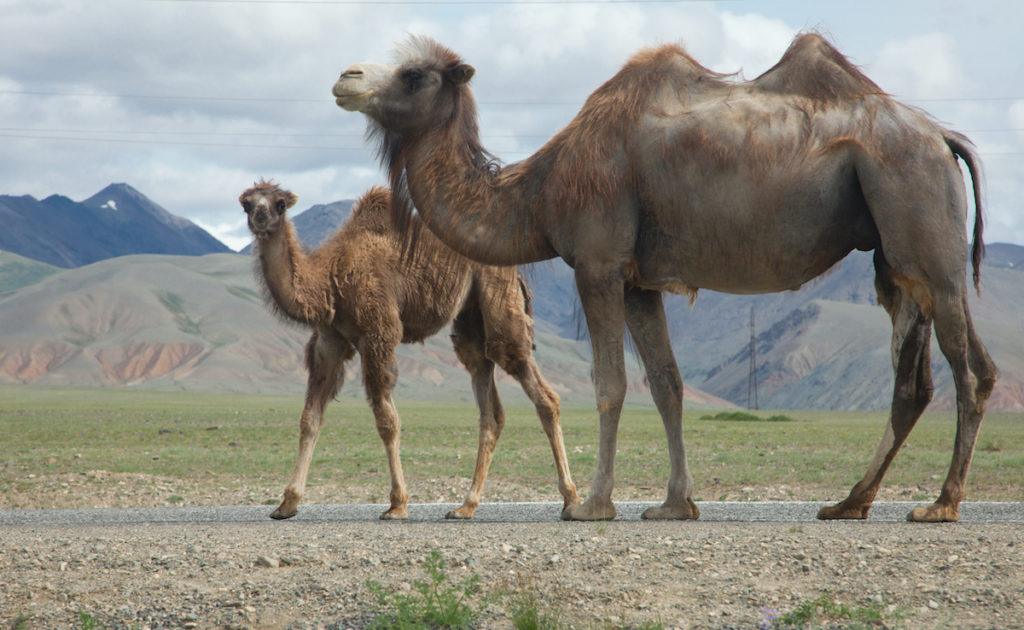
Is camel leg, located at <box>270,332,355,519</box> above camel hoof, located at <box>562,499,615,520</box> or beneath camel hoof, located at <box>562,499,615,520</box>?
above

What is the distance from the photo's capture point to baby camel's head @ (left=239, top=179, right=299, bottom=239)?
10492 mm

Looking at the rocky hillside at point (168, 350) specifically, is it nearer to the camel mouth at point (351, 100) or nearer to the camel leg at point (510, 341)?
the camel leg at point (510, 341)

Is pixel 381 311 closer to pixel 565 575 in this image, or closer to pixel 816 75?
pixel 816 75

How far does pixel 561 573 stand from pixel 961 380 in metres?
3.40

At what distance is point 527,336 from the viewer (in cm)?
1091

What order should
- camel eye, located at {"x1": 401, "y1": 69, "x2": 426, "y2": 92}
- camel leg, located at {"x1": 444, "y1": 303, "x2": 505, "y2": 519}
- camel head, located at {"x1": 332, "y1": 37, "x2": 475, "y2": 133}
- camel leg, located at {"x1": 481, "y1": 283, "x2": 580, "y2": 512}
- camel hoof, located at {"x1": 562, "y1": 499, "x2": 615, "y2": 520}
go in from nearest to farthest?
1. camel hoof, located at {"x1": 562, "y1": 499, "x2": 615, "y2": 520}
2. camel head, located at {"x1": 332, "y1": 37, "x2": 475, "y2": 133}
3. camel eye, located at {"x1": 401, "y1": 69, "x2": 426, "y2": 92}
4. camel leg, located at {"x1": 481, "y1": 283, "x2": 580, "y2": 512}
5. camel leg, located at {"x1": 444, "y1": 303, "x2": 505, "y2": 519}

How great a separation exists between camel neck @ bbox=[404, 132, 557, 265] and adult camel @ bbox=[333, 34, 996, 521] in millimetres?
13

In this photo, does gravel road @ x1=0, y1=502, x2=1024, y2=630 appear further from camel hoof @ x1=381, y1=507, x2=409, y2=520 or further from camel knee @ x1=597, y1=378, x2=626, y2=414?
camel hoof @ x1=381, y1=507, x2=409, y2=520

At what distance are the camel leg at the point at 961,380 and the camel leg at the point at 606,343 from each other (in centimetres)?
225

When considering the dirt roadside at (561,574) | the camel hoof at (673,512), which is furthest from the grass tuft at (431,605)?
the camel hoof at (673,512)

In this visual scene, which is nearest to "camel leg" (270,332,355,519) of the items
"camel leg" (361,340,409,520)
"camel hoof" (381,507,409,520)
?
"camel leg" (361,340,409,520)

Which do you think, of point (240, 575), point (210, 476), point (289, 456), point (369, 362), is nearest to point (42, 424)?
point (289, 456)

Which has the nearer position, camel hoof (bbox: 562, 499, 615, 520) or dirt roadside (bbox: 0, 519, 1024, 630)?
dirt roadside (bbox: 0, 519, 1024, 630)

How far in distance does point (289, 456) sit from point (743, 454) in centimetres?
1204
